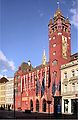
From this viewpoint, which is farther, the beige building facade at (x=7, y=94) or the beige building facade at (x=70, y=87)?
the beige building facade at (x=7, y=94)

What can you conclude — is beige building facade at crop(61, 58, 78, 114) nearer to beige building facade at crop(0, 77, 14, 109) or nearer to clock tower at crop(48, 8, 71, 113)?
clock tower at crop(48, 8, 71, 113)

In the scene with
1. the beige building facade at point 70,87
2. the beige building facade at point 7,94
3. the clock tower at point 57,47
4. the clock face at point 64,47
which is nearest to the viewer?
the beige building facade at point 70,87

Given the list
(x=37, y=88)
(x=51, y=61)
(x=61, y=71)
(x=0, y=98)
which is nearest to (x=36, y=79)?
(x=37, y=88)

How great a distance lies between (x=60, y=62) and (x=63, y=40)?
→ 6663 mm

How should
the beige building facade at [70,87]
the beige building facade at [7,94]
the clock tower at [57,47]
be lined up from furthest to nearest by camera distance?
1. the beige building facade at [7,94]
2. the clock tower at [57,47]
3. the beige building facade at [70,87]

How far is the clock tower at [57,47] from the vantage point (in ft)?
223

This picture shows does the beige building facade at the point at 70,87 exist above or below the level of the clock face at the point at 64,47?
below

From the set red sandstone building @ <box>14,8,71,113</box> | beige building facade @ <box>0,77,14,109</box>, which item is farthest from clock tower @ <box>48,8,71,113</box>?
beige building facade @ <box>0,77,14,109</box>

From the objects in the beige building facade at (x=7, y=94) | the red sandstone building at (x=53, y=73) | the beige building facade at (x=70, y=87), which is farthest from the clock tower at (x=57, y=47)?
the beige building facade at (x=7, y=94)

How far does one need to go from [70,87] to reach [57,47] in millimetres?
15305

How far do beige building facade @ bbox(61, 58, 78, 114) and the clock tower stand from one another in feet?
11.6

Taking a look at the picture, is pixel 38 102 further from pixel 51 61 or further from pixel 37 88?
pixel 51 61

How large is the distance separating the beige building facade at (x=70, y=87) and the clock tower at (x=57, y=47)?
11.6 feet

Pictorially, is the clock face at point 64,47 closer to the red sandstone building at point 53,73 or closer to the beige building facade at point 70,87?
the red sandstone building at point 53,73
